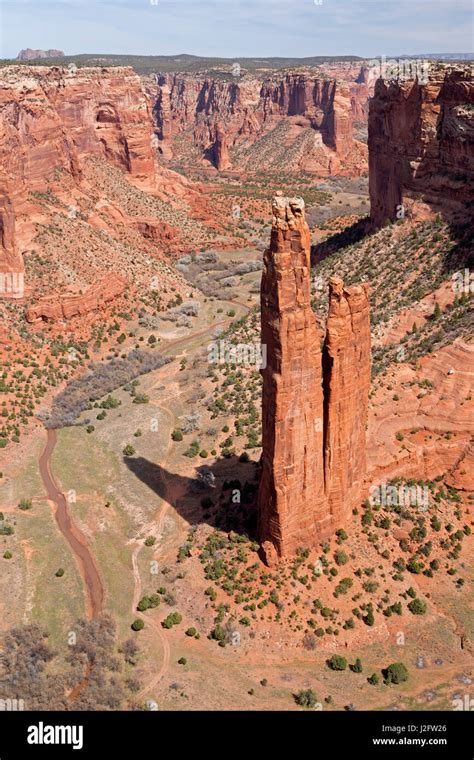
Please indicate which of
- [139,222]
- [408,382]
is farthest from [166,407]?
[139,222]

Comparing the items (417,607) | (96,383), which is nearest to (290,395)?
(417,607)

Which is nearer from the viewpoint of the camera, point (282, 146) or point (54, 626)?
point (54, 626)

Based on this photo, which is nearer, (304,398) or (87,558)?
(304,398)

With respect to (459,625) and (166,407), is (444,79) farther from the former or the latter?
(459,625)

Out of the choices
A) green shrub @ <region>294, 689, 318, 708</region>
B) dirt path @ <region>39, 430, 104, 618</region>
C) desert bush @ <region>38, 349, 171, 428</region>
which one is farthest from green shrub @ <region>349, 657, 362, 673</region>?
desert bush @ <region>38, 349, 171, 428</region>

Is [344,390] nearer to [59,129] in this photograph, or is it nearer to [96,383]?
[96,383]

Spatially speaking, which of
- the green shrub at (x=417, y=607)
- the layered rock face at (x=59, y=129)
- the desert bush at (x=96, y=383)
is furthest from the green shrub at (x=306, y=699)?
the layered rock face at (x=59, y=129)

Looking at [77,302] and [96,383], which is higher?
[77,302]

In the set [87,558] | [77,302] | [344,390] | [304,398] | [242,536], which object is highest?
[77,302]
